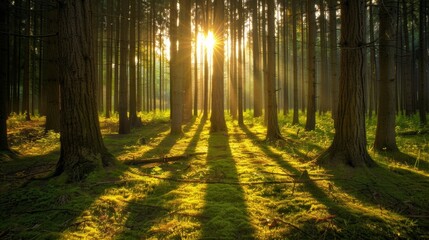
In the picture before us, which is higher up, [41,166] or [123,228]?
[41,166]

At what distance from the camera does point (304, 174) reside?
4.78 meters

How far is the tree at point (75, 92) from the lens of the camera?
4.75 meters

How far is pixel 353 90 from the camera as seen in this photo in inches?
213

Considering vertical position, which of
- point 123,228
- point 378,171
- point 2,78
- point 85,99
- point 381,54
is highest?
point 381,54

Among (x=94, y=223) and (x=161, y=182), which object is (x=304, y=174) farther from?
(x=94, y=223)

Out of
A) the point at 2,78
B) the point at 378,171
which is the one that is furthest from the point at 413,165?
the point at 2,78

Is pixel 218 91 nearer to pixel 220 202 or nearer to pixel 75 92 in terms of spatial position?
pixel 75 92

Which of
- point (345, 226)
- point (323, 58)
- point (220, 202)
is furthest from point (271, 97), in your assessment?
point (323, 58)

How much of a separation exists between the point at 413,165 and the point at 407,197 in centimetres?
255

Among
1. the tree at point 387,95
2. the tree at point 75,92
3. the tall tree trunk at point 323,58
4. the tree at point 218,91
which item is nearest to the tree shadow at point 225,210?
the tree at point 75,92

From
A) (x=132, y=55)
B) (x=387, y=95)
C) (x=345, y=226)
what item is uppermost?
(x=132, y=55)

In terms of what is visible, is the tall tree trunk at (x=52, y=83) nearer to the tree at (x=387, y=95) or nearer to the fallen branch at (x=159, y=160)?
the fallen branch at (x=159, y=160)

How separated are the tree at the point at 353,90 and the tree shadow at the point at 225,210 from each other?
7.66ft

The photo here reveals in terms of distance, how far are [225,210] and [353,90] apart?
3711 mm
